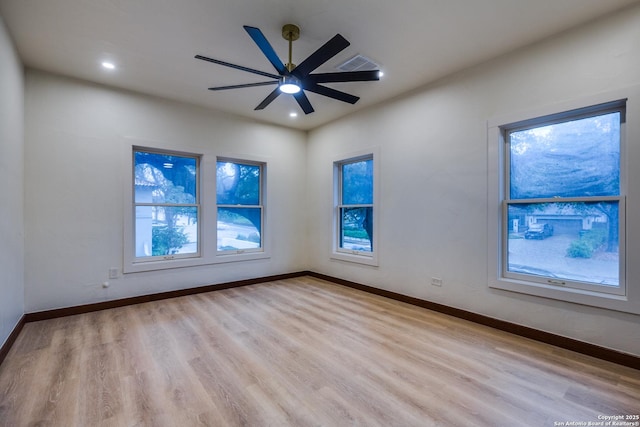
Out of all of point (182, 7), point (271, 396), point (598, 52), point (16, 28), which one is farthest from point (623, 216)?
point (16, 28)

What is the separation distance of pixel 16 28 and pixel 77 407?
3.17 m

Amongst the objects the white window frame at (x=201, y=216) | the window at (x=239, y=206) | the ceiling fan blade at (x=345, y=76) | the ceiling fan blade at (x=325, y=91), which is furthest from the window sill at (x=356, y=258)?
the ceiling fan blade at (x=345, y=76)

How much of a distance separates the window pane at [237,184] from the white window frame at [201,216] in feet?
0.46

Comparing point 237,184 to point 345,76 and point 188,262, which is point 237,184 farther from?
point 345,76

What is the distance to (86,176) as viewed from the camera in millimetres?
3605

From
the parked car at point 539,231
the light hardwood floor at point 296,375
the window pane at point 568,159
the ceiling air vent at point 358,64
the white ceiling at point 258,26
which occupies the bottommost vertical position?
the light hardwood floor at point 296,375

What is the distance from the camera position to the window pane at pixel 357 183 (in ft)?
15.3

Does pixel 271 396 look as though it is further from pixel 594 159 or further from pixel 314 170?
pixel 314 170

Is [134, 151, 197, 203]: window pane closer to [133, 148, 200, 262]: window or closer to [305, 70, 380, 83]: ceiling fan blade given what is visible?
[133, 148, 200, 262]: window

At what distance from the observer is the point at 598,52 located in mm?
2477

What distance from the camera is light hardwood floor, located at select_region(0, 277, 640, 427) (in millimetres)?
1759

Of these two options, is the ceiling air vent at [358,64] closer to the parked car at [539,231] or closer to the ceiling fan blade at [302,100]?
the ceiling fan blade at [302,100]

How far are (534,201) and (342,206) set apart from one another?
9.17 ft

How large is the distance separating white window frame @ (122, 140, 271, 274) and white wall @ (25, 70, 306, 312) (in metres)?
0.04
